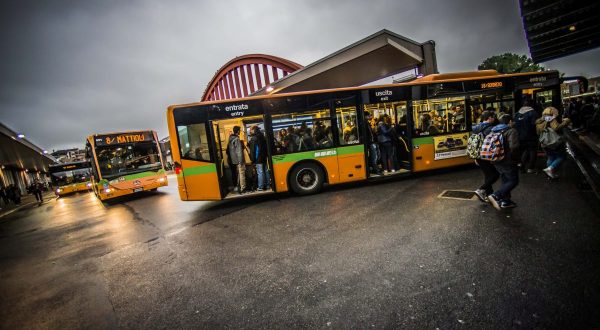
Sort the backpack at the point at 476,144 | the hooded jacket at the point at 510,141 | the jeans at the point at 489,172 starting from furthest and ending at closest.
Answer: the jeans at the point at 489,172 → the backpack at the point at 476,144 → the hooded jacket at the point at 510,141

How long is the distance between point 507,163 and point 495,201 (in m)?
0.70

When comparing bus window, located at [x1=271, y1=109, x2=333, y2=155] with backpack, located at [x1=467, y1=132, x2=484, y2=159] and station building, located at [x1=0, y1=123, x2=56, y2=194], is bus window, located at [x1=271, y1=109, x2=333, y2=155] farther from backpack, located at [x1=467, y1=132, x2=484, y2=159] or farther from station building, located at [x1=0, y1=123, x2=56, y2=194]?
station building, located at [x1=0, y1=123, x2=56, y2=194]

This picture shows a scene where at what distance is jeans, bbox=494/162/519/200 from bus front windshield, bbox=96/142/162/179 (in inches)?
491

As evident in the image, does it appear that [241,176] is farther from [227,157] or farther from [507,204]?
[507,204]

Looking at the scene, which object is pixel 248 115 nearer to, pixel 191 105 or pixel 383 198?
pixel 191 105

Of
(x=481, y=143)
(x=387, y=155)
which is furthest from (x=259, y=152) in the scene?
(x=481, y=143)

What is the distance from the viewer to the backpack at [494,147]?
4.09 metres

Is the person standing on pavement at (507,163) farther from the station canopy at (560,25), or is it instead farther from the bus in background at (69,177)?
the bus in background at (69,177)

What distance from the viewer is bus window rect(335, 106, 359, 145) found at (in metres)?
7.41

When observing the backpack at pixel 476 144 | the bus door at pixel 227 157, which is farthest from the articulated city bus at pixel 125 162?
the backpack at pixel 476 144

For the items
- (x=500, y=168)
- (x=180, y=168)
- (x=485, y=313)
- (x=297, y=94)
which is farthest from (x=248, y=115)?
(x=485, y=313)

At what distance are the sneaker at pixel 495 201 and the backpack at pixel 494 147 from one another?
769 millimetres

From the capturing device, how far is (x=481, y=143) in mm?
4473

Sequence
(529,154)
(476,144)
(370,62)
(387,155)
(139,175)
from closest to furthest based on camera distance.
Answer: (476,144) → (529,154) → (387,155) → (139,175) → (370,62)
